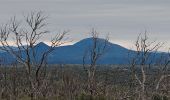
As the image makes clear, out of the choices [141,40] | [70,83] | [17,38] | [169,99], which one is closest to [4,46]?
[17,38]

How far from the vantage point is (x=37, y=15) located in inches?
1558

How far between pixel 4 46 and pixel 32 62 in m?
2.79

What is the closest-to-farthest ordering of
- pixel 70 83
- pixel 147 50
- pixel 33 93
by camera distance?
pixel 33 93, pixel 147 50, pixel 70 83

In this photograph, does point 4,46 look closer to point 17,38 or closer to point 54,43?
point 17,38

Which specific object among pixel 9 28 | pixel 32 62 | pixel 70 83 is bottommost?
pixel 70 83

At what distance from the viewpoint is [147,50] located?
3878 centimetres

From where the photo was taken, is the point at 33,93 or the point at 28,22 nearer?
the point at 33,93

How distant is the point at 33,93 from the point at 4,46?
5.64 metres

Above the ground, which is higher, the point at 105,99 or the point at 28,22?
the point at 28,22

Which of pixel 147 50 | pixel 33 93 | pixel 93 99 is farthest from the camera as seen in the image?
pixel 147 50

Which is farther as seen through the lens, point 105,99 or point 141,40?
point 141,40

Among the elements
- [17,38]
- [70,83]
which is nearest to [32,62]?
[17,38]

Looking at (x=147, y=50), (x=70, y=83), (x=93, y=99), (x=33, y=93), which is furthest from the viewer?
(x=70, y=83)

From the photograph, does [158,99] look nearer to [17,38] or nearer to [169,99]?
[169,99]
